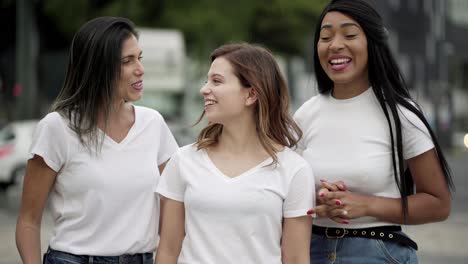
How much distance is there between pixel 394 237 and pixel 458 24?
4401cm

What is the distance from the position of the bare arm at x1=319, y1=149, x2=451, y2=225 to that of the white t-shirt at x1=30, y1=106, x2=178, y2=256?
780 millimetres

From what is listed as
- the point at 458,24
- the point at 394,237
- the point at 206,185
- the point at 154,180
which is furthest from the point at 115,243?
the point at 458,24

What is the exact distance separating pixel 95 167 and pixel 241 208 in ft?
2.46

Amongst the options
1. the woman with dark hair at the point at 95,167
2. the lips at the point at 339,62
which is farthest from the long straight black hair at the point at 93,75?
the lips at the point at 339,62

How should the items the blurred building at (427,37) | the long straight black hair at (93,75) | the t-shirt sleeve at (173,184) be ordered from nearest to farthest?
the t-shirt sleeve at (173,184), the long straight black hair at (93,75), the blurred building at (427,37)

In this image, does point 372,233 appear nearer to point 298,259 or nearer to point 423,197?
point 423,197

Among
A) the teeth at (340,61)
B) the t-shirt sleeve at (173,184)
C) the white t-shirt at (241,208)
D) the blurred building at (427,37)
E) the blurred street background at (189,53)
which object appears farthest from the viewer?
the blurred building at (427,37)

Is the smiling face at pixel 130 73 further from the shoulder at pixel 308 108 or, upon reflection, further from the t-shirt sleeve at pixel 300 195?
the t-shirt sleeve at pixel 300 195

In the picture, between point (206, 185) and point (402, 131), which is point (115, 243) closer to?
point (206, 185)

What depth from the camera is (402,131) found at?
365 centimetres

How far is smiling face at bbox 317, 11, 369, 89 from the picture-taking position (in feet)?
12.1

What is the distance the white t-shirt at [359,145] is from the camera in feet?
11.9

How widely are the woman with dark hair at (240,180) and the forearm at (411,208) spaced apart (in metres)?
0.29

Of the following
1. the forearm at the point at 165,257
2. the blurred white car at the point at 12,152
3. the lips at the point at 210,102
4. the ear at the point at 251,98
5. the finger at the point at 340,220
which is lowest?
the blurred white car at the point at 12,152
